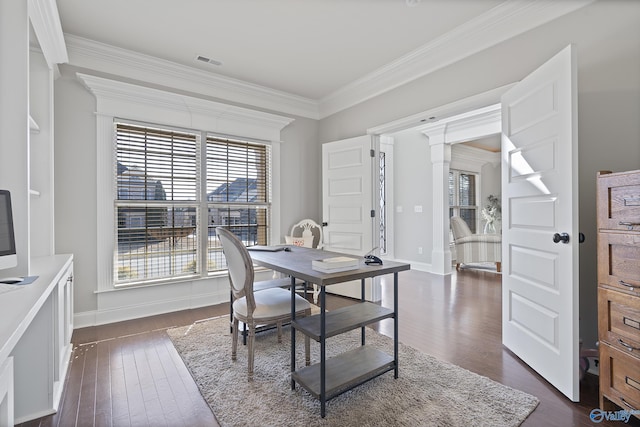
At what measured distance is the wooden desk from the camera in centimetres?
168

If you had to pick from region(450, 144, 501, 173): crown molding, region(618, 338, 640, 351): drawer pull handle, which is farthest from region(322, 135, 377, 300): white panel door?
region(450, 144, 501, 173): crown molding

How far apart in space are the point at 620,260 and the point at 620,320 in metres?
0.31

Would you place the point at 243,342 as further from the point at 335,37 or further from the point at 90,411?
the point at 335,37

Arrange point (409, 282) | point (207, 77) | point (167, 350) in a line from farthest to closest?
point (409, 282), point (207, 77), point (167, 350)

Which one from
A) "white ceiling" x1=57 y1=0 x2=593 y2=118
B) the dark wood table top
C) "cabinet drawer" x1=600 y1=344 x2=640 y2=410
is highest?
"white ceiling" x1=57 y1=0 x2=593 y2=118

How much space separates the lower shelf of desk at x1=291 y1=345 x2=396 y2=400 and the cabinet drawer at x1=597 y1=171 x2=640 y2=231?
1467 mm

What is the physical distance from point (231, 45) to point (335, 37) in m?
→ 1.03

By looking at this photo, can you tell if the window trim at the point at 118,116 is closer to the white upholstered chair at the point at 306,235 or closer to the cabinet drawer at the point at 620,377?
the white upholstered chair at the point at 306,235

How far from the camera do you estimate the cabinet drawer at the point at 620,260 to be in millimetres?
1490

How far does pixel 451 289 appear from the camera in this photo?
4465 mm

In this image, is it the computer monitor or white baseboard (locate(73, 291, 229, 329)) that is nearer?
the computer monitor

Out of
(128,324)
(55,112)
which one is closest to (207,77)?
(55,112)

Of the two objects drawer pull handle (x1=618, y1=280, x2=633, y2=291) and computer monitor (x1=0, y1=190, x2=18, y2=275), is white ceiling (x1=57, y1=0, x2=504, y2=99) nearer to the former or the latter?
computer monitor (x1=0, y1=190, x2=18, y2=275)

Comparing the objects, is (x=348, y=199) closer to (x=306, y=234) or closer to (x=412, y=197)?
(x=306, y=234)
